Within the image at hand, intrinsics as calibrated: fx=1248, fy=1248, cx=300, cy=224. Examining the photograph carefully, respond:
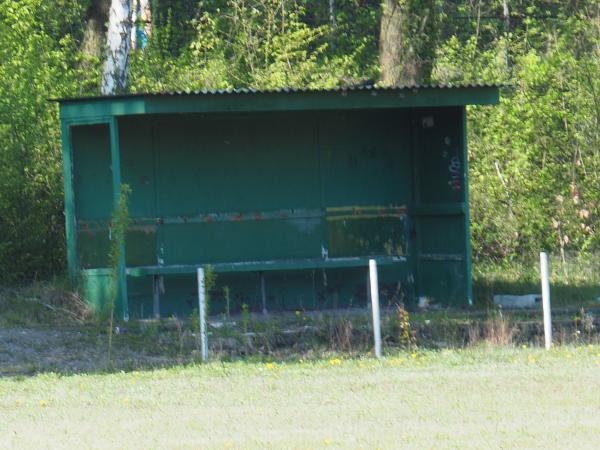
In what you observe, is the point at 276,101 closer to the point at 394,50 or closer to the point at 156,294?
the point at 156,294

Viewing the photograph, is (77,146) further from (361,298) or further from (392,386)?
(392,386)

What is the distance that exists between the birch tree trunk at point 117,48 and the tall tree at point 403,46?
513cm

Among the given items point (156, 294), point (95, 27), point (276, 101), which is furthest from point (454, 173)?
point (95, 27)

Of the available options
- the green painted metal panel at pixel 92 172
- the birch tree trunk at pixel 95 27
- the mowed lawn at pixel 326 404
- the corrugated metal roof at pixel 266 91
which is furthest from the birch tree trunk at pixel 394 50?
the mowed lawn at pixel 326 404

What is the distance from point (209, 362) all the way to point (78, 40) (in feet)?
56.5

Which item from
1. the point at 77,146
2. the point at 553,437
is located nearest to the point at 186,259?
the point at 77,146

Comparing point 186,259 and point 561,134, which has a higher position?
point 561,134

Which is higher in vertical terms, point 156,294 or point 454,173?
point 454,173

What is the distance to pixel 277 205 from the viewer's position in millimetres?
15430

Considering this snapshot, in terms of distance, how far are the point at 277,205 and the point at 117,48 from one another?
460cm

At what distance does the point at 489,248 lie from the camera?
19672 millimetres

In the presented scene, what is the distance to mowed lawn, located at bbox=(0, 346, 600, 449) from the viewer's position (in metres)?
7.64

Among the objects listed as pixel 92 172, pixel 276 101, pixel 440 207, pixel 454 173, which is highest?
pixel 276 101

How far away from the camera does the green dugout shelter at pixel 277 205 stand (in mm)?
14938
